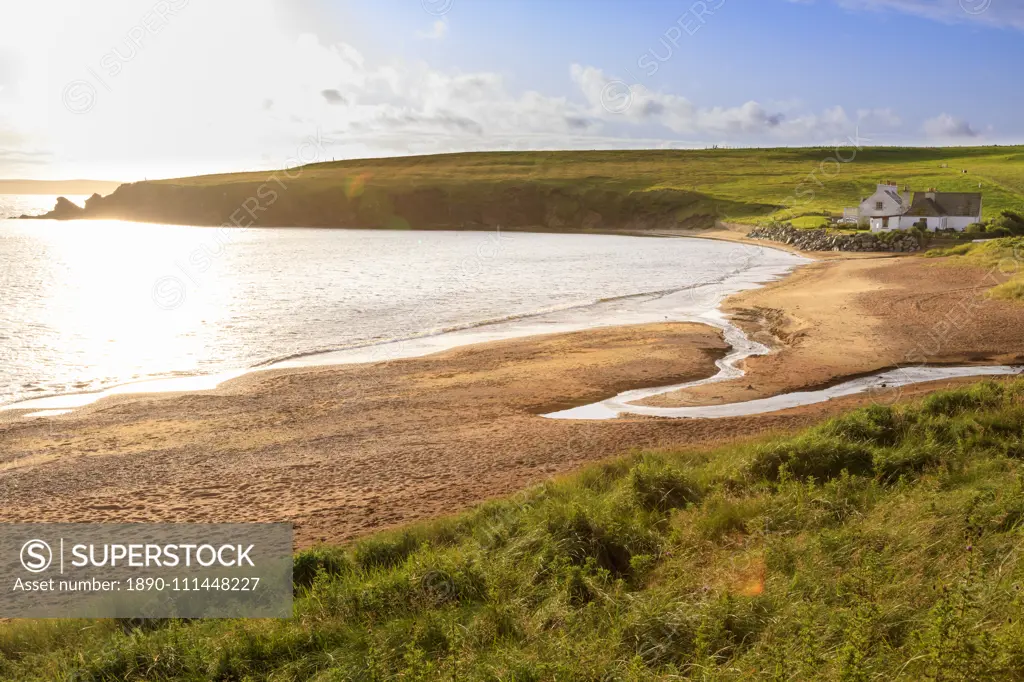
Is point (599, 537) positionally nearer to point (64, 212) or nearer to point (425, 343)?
point (425, 343)

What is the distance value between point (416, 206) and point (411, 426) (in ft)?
433

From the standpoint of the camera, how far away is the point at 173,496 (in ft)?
42.8

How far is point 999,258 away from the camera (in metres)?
48.5

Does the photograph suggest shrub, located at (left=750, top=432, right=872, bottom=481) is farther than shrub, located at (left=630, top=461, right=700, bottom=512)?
Yes

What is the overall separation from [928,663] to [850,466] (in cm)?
653

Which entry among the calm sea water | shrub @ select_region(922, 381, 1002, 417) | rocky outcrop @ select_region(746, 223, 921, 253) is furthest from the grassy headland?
shrub @ select_region(922, 381, 1002, 417)

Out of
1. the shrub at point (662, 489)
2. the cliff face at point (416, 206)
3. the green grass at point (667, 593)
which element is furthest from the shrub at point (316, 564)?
the cliff face at point (416, 206)

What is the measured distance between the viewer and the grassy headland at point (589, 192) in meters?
117

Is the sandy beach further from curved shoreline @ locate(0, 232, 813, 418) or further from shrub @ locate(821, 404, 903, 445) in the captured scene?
shrub @ locate(821, 404, 903, 445)

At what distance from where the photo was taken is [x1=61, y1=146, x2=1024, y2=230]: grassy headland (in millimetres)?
117125

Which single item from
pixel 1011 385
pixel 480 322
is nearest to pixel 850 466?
pixel 1011 385

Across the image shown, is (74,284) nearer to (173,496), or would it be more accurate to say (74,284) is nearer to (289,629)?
(173,496)

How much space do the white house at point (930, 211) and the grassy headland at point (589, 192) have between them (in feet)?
46.1

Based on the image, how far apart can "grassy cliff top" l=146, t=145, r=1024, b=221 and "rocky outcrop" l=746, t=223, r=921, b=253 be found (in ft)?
42.2
